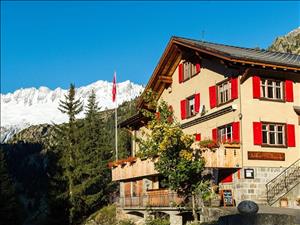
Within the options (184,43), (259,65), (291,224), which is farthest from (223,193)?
(291,224)

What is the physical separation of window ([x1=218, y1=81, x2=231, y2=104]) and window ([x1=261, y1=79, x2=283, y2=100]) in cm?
193

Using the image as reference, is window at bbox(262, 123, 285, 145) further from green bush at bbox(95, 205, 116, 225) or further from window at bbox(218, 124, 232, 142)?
green bush at bbox(95, 205, 116, 225)

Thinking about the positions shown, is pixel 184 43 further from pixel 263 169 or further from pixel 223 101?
pixel 263 169

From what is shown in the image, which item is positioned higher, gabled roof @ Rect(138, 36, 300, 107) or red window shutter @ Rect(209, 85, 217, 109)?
gabled roof @ Rect(138, 36, 300, 107)

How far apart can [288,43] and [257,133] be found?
67.4 m

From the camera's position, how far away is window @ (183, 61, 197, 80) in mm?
34697

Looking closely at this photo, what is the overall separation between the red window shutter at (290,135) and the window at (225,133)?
3146 mm

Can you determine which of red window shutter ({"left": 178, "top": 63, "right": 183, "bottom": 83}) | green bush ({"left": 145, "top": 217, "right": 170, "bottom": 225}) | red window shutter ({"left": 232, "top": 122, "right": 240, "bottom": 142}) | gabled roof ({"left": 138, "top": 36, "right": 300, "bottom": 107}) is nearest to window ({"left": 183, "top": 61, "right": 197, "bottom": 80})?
red window shutter ({"left": 178, "top": 63, "right": 183, "bottom": 83})

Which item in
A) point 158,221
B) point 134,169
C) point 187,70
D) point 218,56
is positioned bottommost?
point 158,221

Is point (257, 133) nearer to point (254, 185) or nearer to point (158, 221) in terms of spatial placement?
point (254, 185)

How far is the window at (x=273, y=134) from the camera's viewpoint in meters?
29.0

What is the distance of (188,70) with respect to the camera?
35.5 m

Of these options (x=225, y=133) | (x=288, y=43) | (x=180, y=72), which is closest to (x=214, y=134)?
(x=225, y=133)

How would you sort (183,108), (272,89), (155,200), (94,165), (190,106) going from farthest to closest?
(94,165), (183,108), (190,106), (155,200), (272,89)
